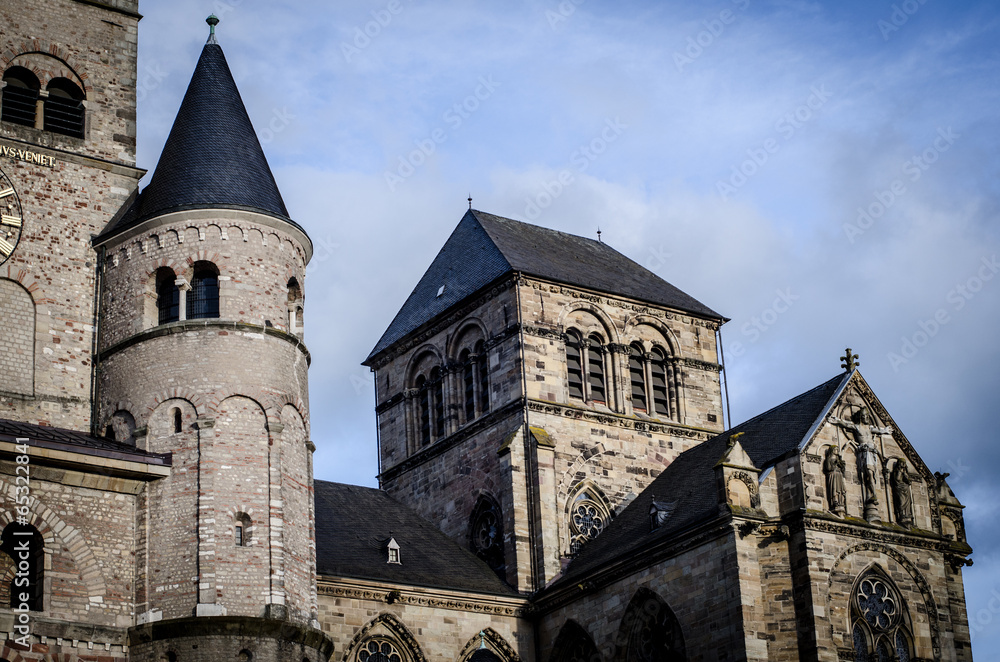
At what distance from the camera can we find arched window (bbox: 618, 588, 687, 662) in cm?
3991

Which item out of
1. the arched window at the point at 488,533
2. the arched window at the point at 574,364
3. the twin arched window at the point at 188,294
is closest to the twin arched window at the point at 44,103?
the twin arched window at the point at 188,294

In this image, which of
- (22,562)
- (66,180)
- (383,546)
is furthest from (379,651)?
(66,180)

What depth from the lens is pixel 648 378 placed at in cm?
5031

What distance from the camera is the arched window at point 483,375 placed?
49.1 meters

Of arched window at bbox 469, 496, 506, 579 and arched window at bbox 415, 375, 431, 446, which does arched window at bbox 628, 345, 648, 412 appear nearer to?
arched window at bbox 469, 496, 506, 579

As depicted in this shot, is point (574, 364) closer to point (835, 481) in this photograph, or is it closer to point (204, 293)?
point (835, 481)

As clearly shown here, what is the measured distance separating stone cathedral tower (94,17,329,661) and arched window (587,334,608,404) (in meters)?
13.4

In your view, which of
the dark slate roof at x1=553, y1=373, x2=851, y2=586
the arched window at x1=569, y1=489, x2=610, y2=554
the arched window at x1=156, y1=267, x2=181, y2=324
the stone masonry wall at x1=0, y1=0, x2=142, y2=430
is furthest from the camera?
the arched window at x1=569, y1=489, x2=610, y2=554

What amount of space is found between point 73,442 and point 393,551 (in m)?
12.4

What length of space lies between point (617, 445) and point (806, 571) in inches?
428

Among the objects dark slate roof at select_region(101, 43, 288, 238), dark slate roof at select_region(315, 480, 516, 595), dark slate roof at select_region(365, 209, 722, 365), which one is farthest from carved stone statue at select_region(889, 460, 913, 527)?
dark slate roof at select_region(101, 43, 288, 238)

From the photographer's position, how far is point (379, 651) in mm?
41219

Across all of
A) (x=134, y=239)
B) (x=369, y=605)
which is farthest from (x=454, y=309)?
(x=134, y=239)

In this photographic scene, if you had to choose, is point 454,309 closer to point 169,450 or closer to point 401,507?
point 401,507
